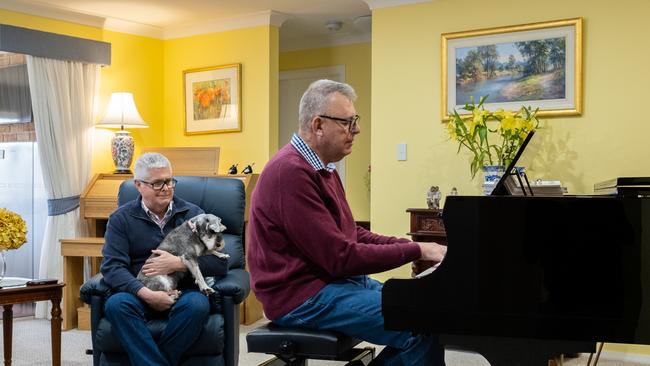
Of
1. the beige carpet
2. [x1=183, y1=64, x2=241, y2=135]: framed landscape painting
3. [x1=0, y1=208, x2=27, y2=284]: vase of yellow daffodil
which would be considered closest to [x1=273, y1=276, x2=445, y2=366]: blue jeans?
the beige carpet

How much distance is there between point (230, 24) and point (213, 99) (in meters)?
0.64

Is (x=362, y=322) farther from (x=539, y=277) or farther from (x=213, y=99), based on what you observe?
(x=213, y=99)

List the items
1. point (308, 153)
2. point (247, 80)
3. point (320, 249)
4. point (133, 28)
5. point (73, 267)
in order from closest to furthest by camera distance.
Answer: point (320, 249) < point (308, 153) < point (73, 267) < point (247, 80) < point (133, 28)

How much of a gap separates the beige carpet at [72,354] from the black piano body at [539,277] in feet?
6.35

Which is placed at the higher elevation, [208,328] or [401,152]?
[401,152]

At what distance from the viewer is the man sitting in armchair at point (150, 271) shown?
2.79 metres

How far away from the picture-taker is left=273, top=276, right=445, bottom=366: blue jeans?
2.12 m

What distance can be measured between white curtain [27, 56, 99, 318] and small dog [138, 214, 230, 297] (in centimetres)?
247

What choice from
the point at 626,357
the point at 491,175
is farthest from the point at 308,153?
the point at 626,357

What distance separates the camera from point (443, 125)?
4570 millimetres

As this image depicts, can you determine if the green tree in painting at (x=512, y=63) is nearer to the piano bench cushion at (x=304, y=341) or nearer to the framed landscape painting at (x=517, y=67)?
the framed landscape painting at (x=517, y=67)

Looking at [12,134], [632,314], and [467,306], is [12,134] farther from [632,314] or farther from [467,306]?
[632,314]

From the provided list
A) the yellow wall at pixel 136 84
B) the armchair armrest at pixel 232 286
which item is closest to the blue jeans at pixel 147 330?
the armchair armrest at pixel 232 286

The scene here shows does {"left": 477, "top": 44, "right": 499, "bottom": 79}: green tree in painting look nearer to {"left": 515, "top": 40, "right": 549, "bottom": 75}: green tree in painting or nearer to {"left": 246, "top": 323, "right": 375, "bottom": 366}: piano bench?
{"left": 515, "top": 40, "right": 549, "bottom": 75}: green tree in painting
